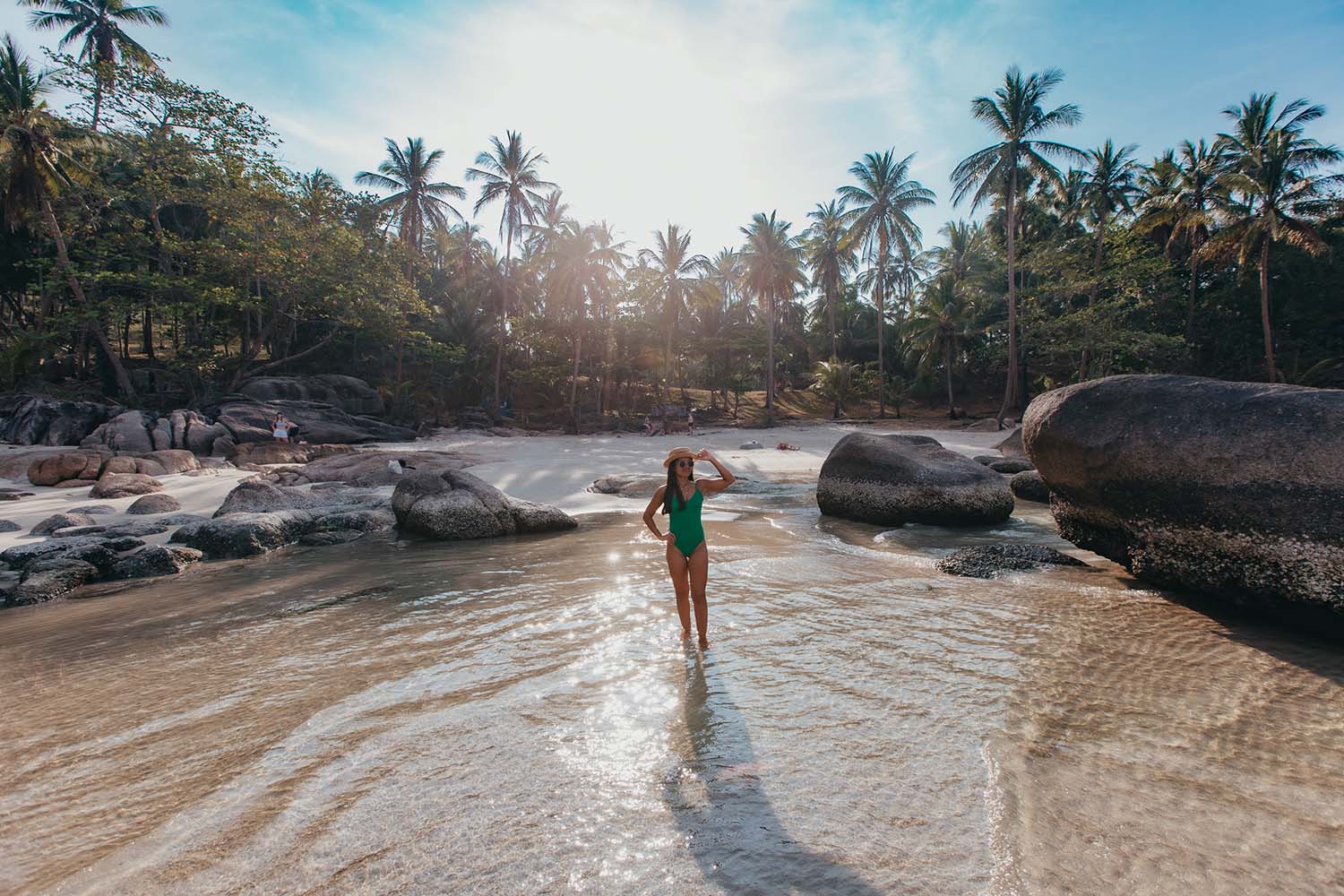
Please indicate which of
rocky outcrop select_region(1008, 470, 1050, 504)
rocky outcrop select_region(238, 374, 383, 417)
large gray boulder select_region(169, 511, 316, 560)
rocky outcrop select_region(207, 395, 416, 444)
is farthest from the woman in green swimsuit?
rocky outcrop select_region(238, 374, 383, 417)

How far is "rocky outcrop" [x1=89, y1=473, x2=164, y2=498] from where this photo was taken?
11375 mm

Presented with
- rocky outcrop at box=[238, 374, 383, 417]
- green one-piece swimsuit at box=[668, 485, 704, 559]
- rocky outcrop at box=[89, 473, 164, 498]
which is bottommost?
rocky outcrop at box=[89, 473, 164, 498]

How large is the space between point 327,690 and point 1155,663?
5.37 m

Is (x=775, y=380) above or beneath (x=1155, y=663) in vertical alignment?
above

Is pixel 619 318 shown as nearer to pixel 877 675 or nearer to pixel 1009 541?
pixel 1009 541

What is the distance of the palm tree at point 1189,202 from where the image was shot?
28922mm

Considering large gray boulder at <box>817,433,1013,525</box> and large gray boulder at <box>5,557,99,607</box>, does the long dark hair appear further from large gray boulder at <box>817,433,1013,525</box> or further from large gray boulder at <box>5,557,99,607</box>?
large gray boulder at <box>5,557,99,607</box>

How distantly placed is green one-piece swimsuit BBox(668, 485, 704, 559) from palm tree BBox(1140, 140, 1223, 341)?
3562 cm

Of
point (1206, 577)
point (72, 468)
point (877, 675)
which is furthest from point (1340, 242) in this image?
point (72, 468)

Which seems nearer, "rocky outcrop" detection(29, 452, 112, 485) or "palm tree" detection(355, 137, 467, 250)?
"rocky outcrop" detection(29, 452, 112, 485)

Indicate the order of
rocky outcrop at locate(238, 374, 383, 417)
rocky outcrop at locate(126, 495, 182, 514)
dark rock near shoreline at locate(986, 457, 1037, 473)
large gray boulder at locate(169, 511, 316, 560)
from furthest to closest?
rocky outcrop at locate(238, 374, 383, 417) → dark rock near shoreline at locate(986, 457, 1037, 473) → rocky outcrop at locate(126, 495, 182, 514) → large gray boulder at locate(169, 511, 316, 560)

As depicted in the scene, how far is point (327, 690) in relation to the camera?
3.66 meters

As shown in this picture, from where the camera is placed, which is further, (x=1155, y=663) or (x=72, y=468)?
(x=72, y=468)

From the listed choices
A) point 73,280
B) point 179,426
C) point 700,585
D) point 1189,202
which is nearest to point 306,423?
point 179,426
